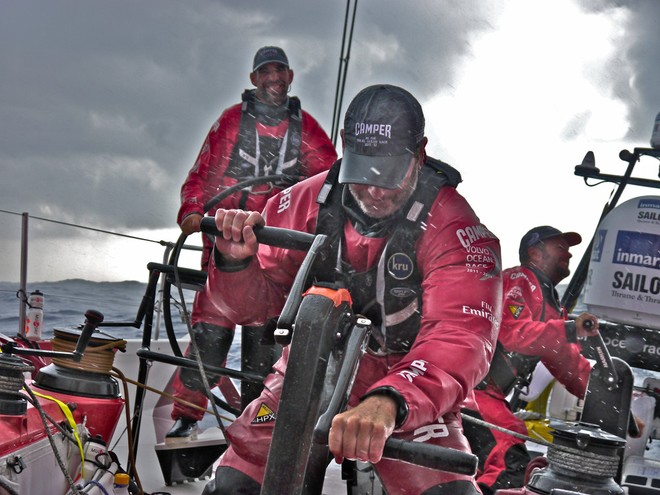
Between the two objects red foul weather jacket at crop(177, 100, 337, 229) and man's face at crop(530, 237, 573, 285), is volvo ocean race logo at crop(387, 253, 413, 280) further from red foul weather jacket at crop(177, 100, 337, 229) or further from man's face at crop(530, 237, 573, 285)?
man's face at crop(530, 237, 573, 285)

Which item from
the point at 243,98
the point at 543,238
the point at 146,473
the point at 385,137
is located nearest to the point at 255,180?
the point at 385,137

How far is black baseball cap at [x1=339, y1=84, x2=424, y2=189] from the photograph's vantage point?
213 centimetres

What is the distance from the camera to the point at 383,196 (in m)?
2.24

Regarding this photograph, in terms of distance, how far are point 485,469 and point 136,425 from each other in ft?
5.76

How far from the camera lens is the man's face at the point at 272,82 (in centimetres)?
436

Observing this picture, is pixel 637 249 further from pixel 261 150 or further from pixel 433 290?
pixel 433 290

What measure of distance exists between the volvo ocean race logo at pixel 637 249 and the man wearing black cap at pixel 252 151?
187 centimetres

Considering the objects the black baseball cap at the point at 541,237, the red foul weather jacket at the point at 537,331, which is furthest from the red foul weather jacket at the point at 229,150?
the black baseball cap at the point at 541,237

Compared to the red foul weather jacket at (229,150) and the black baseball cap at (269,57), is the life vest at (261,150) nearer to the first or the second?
the red foul weather jacket at (229,150)

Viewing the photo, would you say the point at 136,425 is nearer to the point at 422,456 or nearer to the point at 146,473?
the point at 146,473

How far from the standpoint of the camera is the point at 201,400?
4262 mm

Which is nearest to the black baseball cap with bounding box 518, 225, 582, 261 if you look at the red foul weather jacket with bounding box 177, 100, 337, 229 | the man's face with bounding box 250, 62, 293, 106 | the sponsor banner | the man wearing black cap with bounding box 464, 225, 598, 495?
the man wearing black cap with bounding box 464, 225, 598, 495

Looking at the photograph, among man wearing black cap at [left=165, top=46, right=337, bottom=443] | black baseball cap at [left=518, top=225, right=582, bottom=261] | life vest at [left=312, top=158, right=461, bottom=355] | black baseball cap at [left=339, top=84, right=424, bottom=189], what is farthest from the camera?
black baseball cap at [left=518, top=225, right=582, bottom=261]

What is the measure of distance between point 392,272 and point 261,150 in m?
2.18
